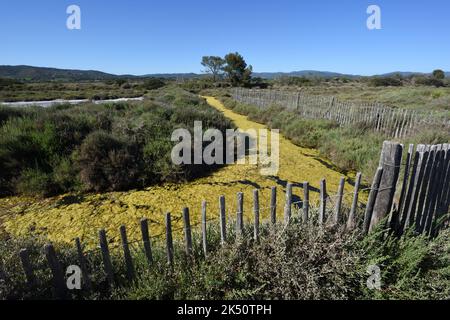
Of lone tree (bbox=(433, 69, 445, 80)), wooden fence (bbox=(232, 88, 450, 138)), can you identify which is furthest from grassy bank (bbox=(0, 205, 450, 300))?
lone tree (bbox=(433, 69, 445, 80))

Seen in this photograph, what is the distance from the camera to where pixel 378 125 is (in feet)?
30.4

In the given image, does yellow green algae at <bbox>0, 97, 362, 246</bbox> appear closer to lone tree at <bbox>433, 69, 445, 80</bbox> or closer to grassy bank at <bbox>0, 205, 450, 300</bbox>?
grassy bank at <bbox>0, 205, 450, 300</bbox>

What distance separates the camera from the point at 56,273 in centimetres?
220

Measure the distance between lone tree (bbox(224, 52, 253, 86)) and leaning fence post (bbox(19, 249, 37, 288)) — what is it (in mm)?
52687

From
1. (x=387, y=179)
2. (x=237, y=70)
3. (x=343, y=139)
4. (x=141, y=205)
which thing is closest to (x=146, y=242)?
(x=141, y=205)

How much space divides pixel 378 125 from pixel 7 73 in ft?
516

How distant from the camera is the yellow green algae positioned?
4160 mm

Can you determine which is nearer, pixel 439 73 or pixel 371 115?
pixel 371 115

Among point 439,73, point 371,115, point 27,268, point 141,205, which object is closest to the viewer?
point 27,268

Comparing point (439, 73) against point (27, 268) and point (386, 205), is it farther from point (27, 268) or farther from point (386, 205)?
point (27, 268)

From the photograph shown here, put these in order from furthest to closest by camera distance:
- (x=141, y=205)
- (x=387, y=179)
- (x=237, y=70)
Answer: (x=237, y=70) → (x=141, y=205) → (x=387, y=179)

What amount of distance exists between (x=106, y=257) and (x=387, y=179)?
3.21 m

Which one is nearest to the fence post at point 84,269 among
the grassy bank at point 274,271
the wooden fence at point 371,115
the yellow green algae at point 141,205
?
the grassy bank at point 274,271
